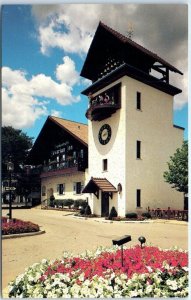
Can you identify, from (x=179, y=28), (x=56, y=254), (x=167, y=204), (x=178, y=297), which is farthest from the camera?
(x=167, y=204)

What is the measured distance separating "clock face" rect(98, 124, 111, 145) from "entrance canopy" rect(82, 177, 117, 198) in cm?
261

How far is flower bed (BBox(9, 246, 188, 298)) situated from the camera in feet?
18.5

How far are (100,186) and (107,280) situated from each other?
15.1 m

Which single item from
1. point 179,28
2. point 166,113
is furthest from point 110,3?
point 166,113

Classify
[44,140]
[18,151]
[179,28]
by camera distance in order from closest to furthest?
1. [179,28]
2. [18,151]
3. [44,140]

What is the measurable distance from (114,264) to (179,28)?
6.16m

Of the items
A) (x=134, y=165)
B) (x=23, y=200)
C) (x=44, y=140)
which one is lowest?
(x=23, y=200)

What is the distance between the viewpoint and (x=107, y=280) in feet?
18.6

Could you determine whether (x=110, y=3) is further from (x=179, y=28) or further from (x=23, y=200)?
(x=23, y=200)

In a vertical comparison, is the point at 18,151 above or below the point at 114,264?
above

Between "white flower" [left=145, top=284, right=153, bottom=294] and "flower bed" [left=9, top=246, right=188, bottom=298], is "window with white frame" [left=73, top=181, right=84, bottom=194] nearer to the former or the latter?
"flower bed" [left=9, top=246, right=188, bottom=298]

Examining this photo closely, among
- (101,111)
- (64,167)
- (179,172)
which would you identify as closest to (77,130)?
(64,167)

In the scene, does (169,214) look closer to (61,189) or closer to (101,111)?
(101,111)

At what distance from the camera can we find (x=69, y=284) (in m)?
5.88
